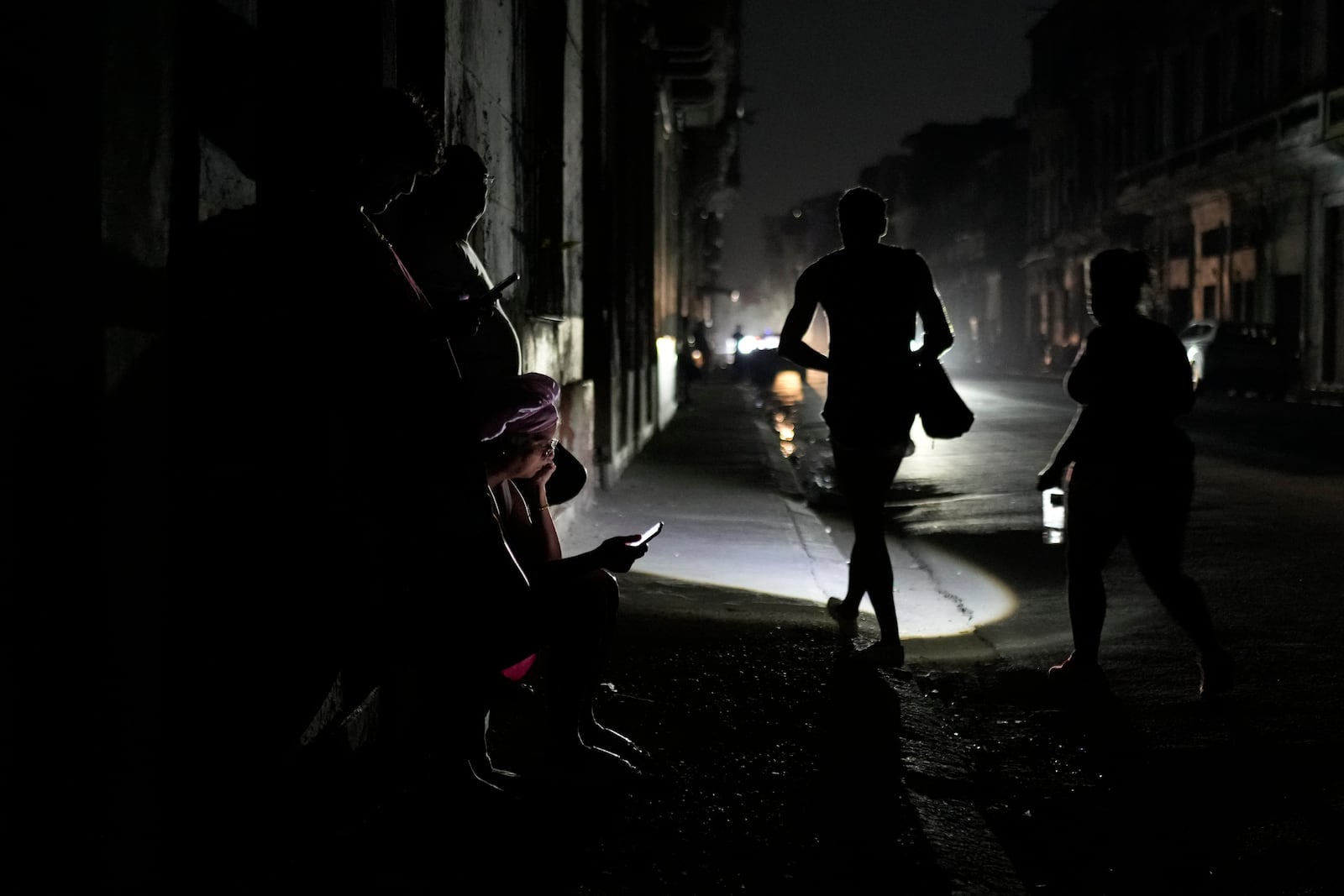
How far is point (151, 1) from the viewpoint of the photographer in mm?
2219

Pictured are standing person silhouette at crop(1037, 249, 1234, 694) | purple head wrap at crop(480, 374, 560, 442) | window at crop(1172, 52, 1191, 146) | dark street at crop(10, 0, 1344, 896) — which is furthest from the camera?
window at crop(1172, 52, 1191, 146)

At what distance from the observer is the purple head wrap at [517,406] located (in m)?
3.11

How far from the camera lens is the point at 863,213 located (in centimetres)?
480

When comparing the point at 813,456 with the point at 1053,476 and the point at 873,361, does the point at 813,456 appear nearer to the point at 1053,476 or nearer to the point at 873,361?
the point at 873,361

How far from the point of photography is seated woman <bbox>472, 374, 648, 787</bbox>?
2912 mm

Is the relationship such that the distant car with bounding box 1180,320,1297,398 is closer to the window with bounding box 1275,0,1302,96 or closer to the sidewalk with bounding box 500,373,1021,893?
the window with bounding box 1275,0,1302,96

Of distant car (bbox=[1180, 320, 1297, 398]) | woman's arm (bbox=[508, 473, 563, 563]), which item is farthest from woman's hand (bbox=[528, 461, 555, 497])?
distant car (bbox=[1180, 320, 1297, 398])

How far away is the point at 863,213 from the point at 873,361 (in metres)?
0.55

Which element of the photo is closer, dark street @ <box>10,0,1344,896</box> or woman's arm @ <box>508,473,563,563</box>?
dark street @ <box>10,0,1344,896</box>

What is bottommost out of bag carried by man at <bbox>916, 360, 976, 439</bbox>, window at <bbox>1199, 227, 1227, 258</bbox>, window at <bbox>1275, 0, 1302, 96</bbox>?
bag carried by man at <bbox>916, 360, 976, 439</bbox>

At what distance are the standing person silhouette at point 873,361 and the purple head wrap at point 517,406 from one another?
178cm

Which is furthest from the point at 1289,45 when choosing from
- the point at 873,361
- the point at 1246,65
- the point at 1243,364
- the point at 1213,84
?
the point at 873,361

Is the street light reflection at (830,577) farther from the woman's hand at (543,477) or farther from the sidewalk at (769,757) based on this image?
the woman's hand at (543,477)

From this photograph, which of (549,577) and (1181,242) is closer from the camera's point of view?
(549,577)
